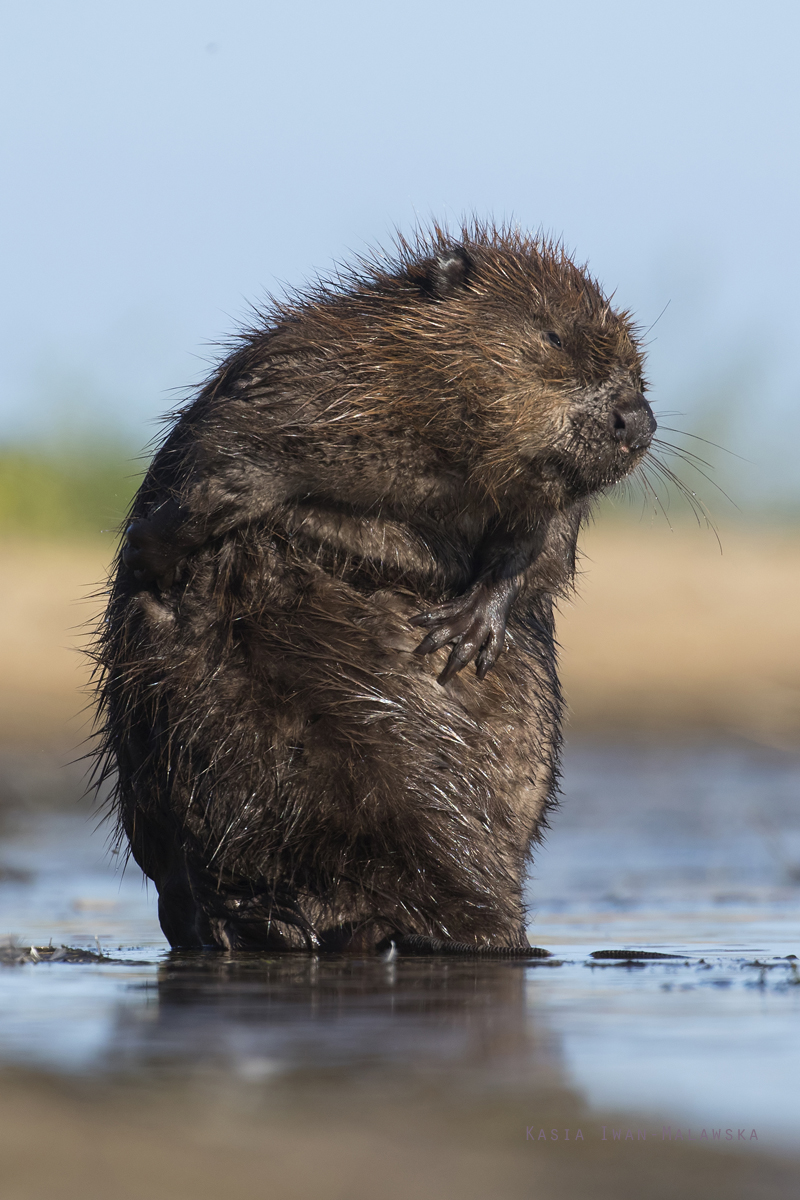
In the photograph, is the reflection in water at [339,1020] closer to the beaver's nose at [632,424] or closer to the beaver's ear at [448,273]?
the beaver's nose at [632,424]

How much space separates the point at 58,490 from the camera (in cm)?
1563

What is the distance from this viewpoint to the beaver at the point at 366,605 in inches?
144

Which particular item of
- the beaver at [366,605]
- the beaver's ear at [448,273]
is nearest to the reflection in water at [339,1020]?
the beaver at [366,605]

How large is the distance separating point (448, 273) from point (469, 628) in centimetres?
101

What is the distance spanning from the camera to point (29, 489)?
15.7 m

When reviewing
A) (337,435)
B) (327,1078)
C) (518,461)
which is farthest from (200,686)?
(327,1078)

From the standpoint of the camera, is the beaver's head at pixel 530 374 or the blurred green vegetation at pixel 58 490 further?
the blurred green vegetation at pixel 58 490

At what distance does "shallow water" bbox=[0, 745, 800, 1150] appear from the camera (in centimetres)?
205

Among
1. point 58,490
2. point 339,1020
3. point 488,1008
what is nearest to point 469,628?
point 488,1008

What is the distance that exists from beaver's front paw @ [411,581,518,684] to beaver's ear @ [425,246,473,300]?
2.72 feet

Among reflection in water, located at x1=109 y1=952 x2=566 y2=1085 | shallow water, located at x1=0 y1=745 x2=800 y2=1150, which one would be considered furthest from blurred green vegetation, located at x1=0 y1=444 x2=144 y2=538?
reflection in water, located at x1=109 y1=952 x2=566 y2=1085

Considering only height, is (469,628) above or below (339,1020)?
above

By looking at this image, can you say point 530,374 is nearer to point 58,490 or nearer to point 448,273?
point 448,273

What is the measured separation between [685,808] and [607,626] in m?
6.59
